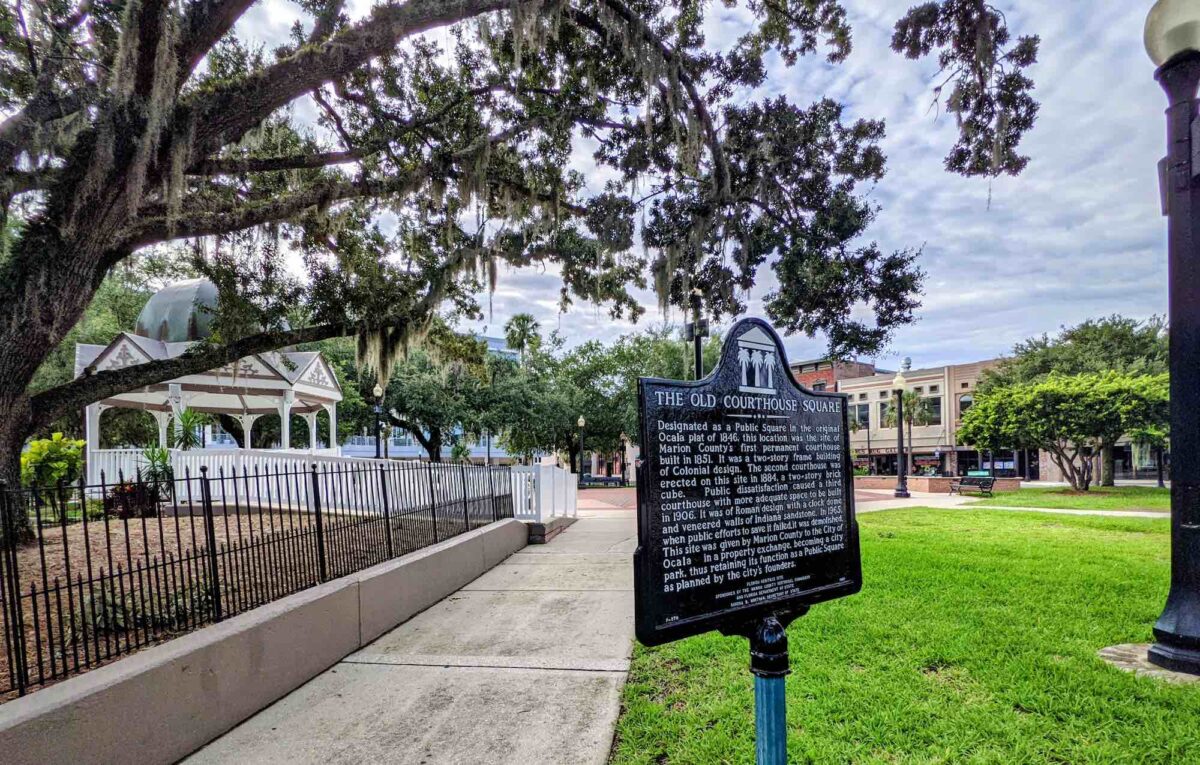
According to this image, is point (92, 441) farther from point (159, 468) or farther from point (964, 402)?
point (964, 402)

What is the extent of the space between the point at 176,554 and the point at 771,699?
6872 millimetres

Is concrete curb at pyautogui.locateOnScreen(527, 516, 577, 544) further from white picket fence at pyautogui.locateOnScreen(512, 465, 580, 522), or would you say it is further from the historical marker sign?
the historical marker sign

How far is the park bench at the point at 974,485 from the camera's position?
25.1 metres

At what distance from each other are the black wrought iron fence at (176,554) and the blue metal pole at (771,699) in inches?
115

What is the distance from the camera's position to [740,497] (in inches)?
→ 101

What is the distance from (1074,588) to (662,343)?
94.8 ft

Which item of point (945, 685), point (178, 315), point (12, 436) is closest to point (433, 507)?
point (12, 436)

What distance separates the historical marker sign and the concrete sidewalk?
1715mm

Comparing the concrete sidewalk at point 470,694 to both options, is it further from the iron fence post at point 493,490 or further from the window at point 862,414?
the window at point 862,414

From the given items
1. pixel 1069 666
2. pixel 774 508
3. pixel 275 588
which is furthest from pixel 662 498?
pixel 275 588

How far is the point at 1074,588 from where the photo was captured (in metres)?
6.42

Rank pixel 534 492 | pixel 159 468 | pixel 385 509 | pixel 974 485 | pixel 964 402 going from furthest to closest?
pixel 964 402 < pixel 974 485 < pixel 534 492 < pixel 159 468 < pixel 385 509

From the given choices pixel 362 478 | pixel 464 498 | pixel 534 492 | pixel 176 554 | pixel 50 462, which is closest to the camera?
pixel 176 554

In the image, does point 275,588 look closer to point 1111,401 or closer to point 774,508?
point 774,508
